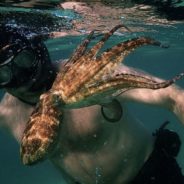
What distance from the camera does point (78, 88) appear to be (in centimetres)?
203

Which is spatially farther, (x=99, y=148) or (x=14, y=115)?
(x=14, y=115)

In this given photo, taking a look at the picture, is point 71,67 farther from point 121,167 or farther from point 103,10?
point 103,10

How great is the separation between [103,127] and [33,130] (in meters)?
2.80

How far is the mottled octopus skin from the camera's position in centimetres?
196

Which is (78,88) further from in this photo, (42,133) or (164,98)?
(164,98)

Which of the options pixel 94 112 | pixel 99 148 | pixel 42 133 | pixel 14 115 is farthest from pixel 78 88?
pixel 14 115

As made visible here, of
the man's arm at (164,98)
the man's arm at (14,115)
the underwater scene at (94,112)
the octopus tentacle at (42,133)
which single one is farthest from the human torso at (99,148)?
the octopus tentacle at (42,133)

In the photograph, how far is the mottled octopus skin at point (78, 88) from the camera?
6.44ft

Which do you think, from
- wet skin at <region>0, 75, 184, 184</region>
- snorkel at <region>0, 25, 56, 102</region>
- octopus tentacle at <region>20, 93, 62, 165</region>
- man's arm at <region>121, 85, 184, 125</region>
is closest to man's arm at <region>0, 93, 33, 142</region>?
wet skin at <region>0, 75, 184, 184</region>

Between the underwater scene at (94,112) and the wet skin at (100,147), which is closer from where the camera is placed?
the underwater scene at (94,112)

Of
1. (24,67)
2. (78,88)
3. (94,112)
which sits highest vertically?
(78,88)

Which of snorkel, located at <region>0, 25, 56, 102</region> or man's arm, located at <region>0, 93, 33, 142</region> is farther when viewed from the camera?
man's arm, located at <region>0, 93, 33, 142</region>

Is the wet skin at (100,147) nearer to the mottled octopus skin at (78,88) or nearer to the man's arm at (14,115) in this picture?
the man's arm at (14,115)

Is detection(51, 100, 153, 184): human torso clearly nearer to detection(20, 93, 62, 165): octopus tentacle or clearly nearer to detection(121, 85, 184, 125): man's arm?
detection(121, 85, 184, 125): man's arm
